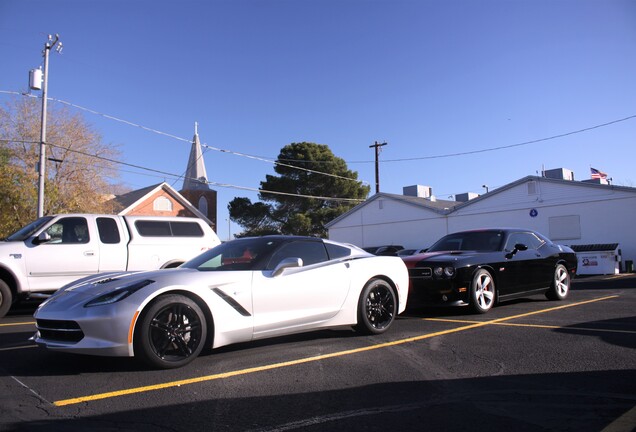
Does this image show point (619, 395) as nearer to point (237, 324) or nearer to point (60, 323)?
point (237, 324)

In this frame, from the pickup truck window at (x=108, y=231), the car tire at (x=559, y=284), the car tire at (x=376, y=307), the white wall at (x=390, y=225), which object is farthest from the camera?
the white wall at (x=390, y=225)

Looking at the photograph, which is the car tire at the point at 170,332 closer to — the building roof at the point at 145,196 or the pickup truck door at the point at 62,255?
the pickup truck door at the point at 62,255

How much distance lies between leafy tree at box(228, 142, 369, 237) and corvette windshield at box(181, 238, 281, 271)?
4157 centimetres

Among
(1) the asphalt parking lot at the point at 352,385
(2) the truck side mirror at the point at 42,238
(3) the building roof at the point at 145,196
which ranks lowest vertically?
(1) the asphalt parking lot at the point at 352,385

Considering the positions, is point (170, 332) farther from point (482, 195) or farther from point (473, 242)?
point (482, 195)

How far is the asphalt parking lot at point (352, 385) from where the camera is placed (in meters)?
3.42

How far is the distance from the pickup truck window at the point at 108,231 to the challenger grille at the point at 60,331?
17.0 ft

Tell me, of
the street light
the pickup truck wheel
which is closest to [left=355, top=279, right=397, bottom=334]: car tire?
the pickup truck wheel

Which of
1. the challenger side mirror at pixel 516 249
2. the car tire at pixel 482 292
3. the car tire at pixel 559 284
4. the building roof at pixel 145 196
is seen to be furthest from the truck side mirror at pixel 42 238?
the building roof at pixel 145 196

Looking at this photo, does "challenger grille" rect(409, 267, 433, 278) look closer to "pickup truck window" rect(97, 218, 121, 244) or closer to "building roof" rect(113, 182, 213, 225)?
"pickup truck window" rect(97, 218, 121, 244)

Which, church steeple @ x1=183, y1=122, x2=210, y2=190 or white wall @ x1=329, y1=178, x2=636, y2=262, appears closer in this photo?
white wall @ x1=329, y1=178, x2=636, y2=262

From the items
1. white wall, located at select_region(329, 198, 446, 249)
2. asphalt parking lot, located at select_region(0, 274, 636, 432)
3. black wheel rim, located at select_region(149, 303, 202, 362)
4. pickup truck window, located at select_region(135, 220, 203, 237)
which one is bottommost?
asphalt parking lot, located at select_region(0, 274, 636, 432)

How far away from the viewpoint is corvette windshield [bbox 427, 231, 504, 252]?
367 inches

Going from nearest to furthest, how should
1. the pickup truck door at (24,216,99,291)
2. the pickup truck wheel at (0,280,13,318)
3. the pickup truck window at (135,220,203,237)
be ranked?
the pickup truck wheel at (0,280,13,318), the pickup truck door at (24,216,99,291), the pickup truck window at (135,220,203,237)
